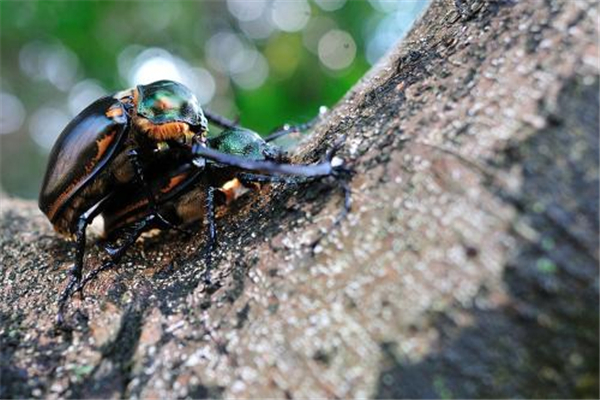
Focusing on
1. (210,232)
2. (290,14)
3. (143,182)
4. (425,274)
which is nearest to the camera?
(425,274)

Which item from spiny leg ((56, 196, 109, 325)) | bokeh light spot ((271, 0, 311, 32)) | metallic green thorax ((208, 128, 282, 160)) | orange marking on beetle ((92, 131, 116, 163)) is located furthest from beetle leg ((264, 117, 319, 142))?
bokeh light spot ((271, 0, 311, 32))

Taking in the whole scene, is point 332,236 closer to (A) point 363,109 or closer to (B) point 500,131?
(B) point 500,131

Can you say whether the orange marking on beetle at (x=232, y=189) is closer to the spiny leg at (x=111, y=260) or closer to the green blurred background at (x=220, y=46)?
the spiny leg at (x=111, y=260)

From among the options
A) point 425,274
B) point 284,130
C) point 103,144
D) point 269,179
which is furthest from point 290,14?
point 425,274

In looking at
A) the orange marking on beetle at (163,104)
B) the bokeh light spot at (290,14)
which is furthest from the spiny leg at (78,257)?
the bokeh light spot at (290,14)

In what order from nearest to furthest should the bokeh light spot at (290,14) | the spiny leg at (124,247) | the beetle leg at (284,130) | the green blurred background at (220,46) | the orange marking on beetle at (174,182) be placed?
the spiny leg at (124,247) < the orange marking on beetle at (174,182) < the beetle leg at (284,130) < the green blurred background at (220,46) < the bokeh light spot at (290,14)

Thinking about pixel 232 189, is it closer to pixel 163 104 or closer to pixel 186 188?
pixel 186 188
